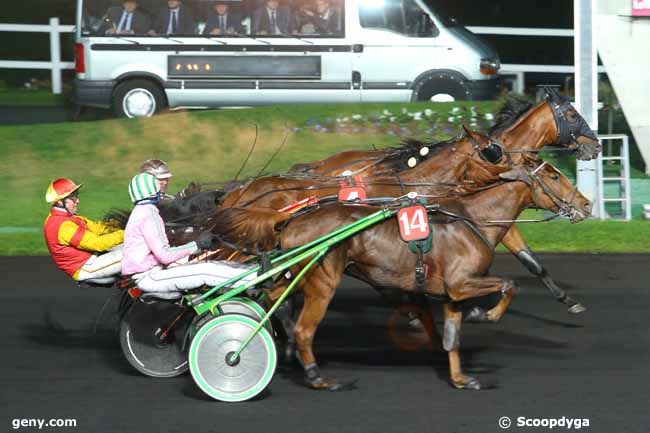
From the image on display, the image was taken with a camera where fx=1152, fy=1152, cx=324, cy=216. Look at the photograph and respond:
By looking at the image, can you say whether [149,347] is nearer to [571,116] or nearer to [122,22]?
[571,116]

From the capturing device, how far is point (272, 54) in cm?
1688

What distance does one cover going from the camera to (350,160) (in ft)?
31.5

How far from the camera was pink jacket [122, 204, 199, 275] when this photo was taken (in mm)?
7184

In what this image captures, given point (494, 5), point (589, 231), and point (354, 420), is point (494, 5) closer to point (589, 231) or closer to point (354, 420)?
point (589, 231)

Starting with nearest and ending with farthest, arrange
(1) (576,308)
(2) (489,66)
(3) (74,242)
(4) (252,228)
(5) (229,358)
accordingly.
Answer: (5) (229,358), (4) (252,228), (3) (74,242), (1) (576,308), (2) (489,66)

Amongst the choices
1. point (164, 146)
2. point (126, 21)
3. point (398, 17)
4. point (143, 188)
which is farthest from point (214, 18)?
point (143, 188)

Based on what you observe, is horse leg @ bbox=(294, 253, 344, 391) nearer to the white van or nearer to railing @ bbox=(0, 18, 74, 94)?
the white van

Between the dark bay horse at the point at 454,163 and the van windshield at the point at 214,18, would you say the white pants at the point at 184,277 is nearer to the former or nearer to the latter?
the dark bay horse at the point at 454,163

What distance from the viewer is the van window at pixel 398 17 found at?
54.1 feet

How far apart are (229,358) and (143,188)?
3.93 ft

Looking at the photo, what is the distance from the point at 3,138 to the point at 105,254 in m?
9.07

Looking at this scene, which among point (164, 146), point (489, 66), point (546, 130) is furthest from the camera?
point (489, 66)

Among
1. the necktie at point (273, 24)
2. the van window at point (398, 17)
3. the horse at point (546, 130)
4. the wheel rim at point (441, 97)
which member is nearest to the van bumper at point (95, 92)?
the necktie at point (273, 24)

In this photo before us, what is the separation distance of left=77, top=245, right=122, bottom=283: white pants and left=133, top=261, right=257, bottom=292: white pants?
0.40 metres
